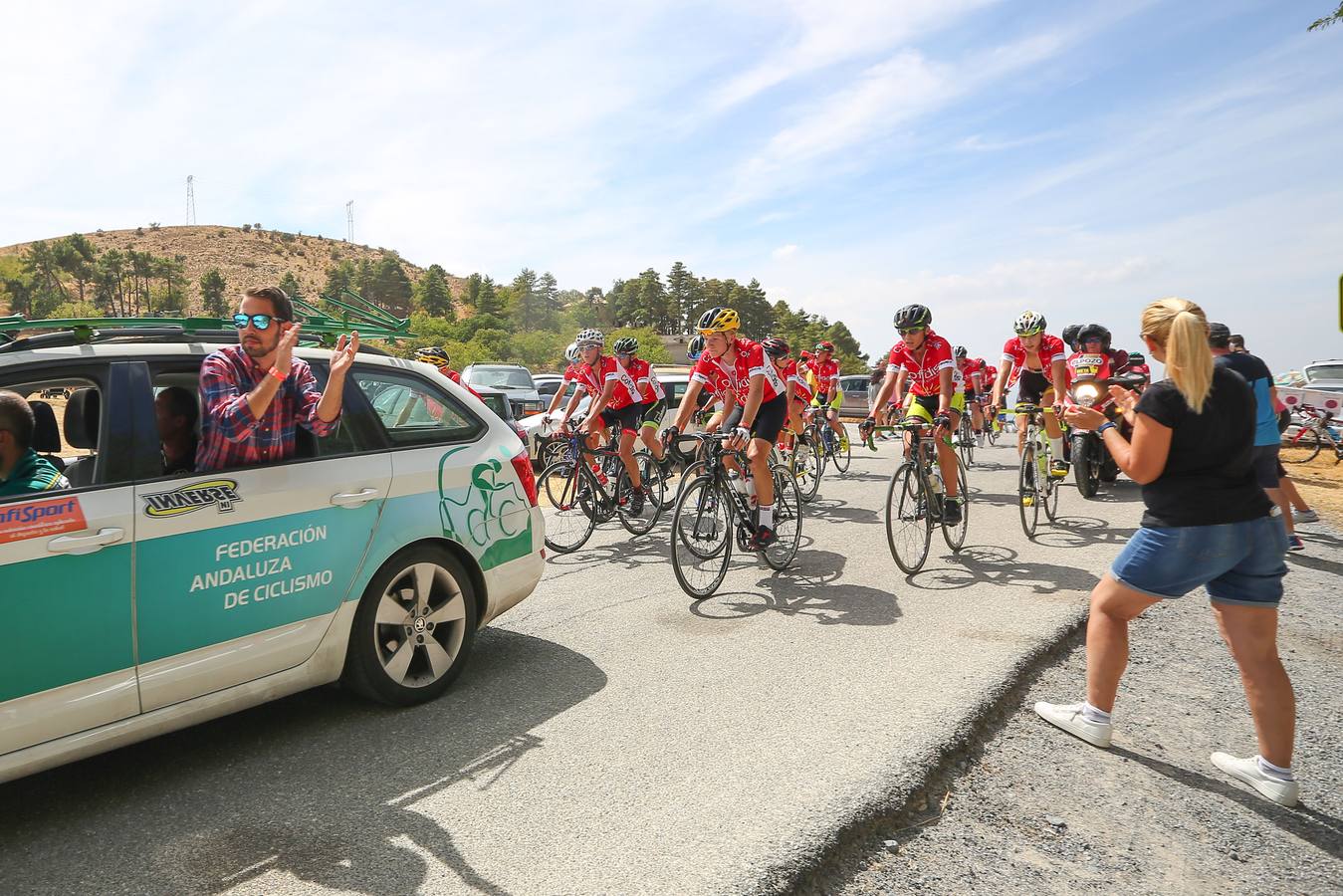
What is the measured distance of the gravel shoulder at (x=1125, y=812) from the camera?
2811mm

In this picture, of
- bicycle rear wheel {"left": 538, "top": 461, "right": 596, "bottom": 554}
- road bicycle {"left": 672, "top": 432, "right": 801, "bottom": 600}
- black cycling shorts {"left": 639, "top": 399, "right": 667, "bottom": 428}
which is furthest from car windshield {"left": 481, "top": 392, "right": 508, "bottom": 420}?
road bicycle {"left": 672, "top": 432, "right": 801, "bottom": 600}

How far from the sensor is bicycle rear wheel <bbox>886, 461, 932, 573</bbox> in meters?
6.89

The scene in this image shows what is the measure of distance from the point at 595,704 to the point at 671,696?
0.39 metres

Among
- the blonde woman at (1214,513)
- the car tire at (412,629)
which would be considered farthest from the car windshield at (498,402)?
the blonde woman at (1214,513)

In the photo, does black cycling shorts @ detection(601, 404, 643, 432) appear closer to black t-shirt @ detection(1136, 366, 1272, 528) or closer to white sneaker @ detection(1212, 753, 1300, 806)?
black t-shirt @ detection(1136, 366, 1272, 528)

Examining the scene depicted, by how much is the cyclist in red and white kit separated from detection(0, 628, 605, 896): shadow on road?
4741 mm

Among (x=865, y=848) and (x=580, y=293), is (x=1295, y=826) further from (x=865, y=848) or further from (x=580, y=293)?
(x=580, y=293)

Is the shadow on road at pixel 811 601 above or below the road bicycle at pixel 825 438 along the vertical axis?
below

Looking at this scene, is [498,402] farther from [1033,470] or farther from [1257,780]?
[1257,780]

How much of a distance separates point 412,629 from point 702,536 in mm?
2814

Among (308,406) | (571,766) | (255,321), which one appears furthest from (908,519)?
(255,321)

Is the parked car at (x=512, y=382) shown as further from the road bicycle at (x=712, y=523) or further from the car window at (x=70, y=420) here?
the car window at (x=70, y=420)

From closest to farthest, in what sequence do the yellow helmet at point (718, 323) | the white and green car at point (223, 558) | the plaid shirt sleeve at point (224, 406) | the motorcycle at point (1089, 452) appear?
the white and green car at point (223, 558), the plaid shirt sleeve at point (224, 406), the yellow helmet at point (718, 323), the motorcycle at point (1089, 452)

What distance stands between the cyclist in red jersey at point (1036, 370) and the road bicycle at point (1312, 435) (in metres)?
9.46
